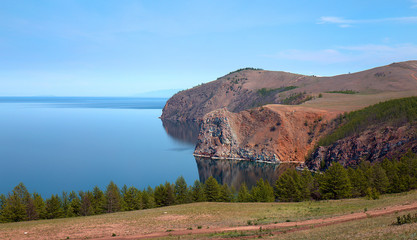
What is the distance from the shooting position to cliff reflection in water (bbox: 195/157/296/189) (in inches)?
3817

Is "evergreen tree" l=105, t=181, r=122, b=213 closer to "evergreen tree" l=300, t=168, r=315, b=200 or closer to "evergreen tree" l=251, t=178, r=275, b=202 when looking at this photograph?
"evergreen tree" l=251, t=178, r=275, b=202

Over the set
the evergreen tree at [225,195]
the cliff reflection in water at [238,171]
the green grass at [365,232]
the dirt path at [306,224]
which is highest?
the green grass at [365,232]

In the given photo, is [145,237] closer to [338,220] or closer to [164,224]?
[164,224]

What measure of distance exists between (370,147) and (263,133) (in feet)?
143

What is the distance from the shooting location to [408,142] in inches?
3302

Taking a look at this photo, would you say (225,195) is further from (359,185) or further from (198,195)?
(359,185)

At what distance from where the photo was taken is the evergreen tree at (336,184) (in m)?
54.9

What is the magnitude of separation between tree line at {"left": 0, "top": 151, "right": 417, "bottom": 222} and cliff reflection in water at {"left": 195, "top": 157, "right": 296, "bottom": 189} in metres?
28.7

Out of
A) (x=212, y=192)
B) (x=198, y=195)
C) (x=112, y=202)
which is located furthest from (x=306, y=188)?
(x=112, y=202)


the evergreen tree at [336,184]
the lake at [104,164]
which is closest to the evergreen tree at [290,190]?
the evergreen tree at [336,184]

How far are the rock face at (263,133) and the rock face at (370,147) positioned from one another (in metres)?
14.7

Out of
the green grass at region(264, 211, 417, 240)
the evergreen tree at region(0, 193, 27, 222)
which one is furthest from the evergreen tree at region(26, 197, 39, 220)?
the green grass at region(264, 211, 417, 240)

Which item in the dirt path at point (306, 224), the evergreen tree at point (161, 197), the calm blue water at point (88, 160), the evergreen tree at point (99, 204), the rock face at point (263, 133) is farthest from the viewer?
the rock face at point (263, 133)

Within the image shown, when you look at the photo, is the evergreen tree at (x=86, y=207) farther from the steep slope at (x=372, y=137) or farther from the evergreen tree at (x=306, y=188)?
the steep slope at (x=372, y=137)
